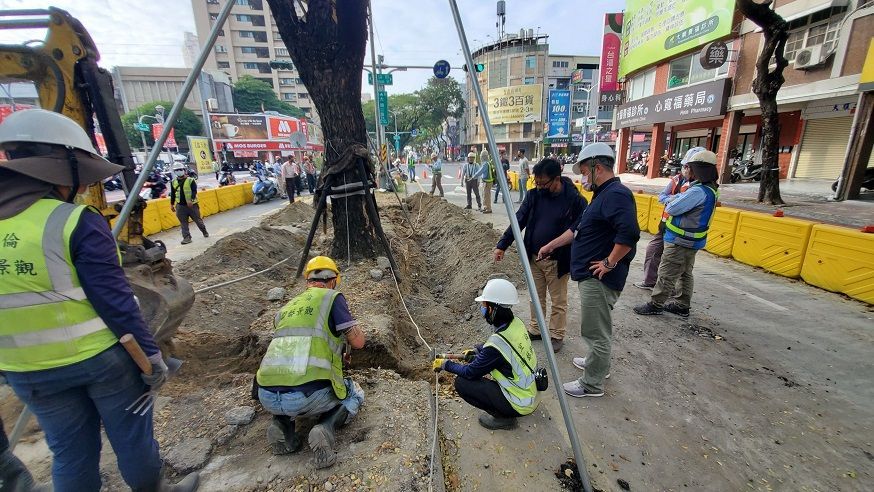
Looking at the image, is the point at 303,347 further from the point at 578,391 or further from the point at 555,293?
Answer: the point at 555,293

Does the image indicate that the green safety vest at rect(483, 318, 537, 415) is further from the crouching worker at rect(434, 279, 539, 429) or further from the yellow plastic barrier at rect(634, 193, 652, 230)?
the yellow plastic barrier at rect(634, 193, 652, 230)

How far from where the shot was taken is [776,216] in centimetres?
577

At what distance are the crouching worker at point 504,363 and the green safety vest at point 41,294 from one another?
6.86 feet

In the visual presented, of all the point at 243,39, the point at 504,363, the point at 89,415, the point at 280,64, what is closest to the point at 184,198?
the point at 280,64

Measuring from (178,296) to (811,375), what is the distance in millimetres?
5643

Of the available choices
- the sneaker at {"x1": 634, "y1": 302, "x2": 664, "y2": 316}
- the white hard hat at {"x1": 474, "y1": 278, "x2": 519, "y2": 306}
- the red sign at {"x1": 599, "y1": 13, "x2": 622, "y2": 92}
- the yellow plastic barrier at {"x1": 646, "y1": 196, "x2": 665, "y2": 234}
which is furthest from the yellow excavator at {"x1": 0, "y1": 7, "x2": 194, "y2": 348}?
the red sign at {"x1": 599, "y1": 13, "x2": 622, "y2": 92}

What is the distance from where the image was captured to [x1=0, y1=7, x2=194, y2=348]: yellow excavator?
271 cm

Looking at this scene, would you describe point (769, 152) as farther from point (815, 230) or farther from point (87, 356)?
point (87, 356)

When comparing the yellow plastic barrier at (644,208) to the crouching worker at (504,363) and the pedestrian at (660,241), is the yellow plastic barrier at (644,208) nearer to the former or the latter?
the pedestrian at (660,241)

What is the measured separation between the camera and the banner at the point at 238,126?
32.8 m

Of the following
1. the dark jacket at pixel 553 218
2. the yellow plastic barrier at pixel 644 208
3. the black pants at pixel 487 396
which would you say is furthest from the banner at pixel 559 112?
the black pants at pixel 487 396

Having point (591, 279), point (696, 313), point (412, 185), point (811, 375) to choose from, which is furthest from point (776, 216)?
point (412, 185)

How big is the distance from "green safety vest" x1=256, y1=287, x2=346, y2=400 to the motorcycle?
14783mm

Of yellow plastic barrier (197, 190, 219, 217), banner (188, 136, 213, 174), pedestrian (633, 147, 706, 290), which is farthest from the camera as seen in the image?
banner (188, 136, 213, 174)
